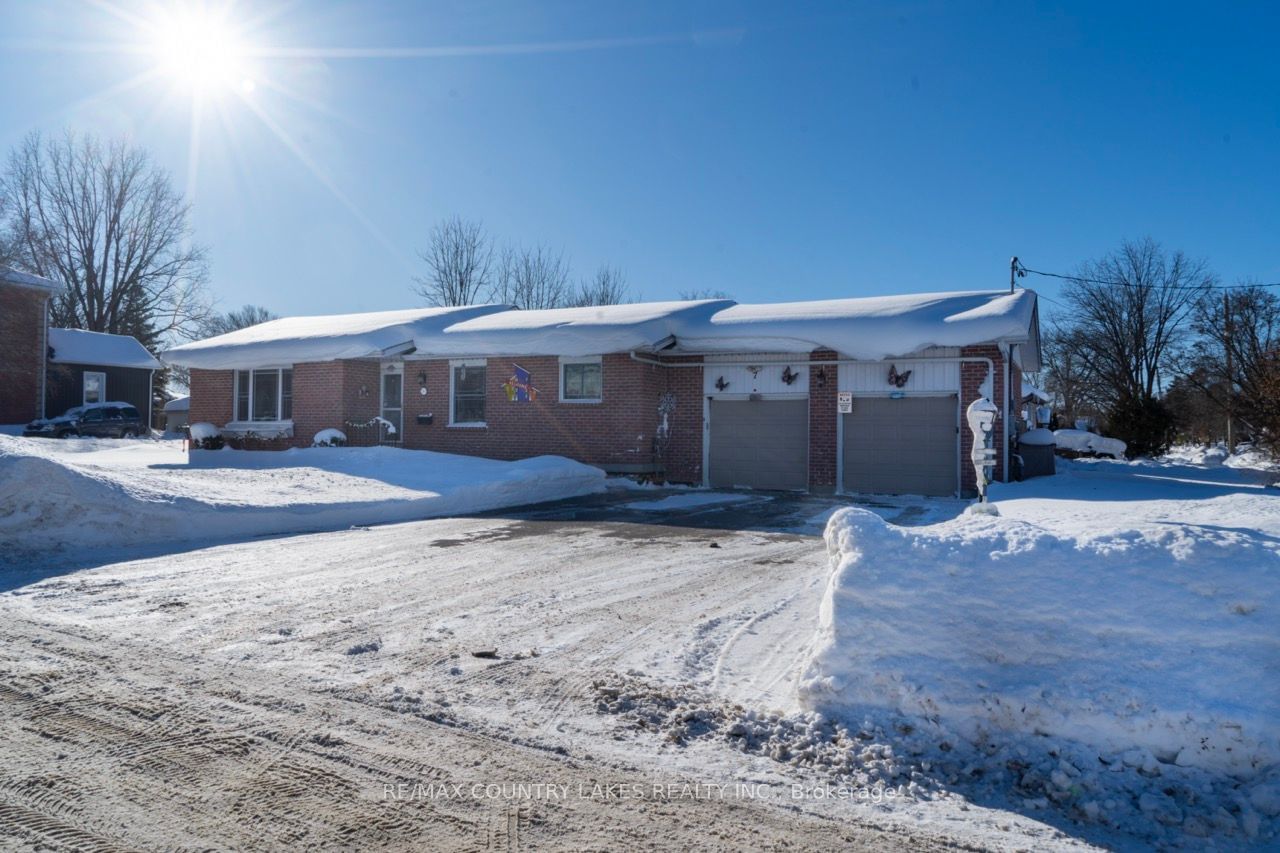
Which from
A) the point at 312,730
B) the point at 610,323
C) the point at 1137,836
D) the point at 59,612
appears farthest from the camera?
the point at 610,323

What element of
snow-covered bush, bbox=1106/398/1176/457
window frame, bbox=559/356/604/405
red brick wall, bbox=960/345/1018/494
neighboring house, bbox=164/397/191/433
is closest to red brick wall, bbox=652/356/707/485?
window frame, bbox=559/356/604/405

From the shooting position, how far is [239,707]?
4.29 metres

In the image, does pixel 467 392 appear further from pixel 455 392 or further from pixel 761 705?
pixel 761 705

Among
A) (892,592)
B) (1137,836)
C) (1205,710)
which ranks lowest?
(1137,836)

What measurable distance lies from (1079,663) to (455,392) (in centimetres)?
1695

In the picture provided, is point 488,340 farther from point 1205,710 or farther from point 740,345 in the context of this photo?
point 1205,710

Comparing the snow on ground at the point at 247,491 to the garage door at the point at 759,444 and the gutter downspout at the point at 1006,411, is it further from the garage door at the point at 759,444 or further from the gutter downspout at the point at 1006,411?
the gutter downspout at the point at 1006,411

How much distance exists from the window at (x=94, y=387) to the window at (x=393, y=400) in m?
24.6

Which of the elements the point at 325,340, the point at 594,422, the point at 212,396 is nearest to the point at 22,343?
the point at 212,396

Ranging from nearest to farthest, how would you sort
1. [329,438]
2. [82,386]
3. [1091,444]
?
[329,438] → [1091,444] → [82,386]

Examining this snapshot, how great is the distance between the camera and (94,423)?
3309 centimetres

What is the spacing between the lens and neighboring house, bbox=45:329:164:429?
35438 millimetres

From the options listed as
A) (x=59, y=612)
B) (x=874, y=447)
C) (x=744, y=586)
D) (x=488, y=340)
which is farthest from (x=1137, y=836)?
(x=488, y=340)

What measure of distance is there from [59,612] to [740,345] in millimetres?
12710
